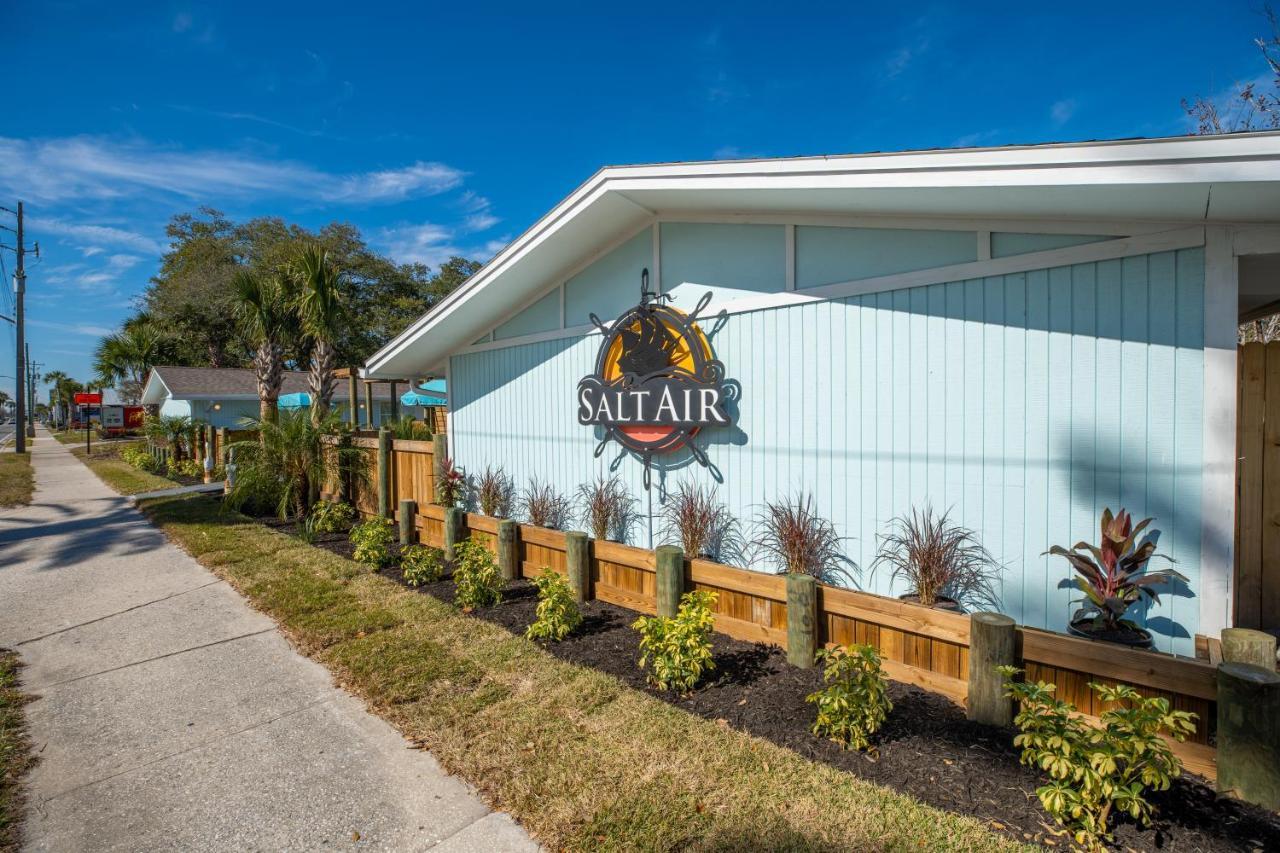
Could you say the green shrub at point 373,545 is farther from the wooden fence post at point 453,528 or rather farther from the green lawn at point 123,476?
the green lawn at point 123,476

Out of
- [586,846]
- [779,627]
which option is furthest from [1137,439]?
[586,846]

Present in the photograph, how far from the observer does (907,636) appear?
135 inches

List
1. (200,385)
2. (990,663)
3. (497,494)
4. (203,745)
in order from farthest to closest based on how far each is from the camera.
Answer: (200,385) → (497,494) → (203,745) → (990,663)

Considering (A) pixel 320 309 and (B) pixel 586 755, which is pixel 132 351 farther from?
(B) pixel 586 755

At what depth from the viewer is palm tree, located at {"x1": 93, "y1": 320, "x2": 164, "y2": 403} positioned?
29828 millimetres

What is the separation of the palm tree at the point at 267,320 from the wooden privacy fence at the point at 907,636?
895 centimetres

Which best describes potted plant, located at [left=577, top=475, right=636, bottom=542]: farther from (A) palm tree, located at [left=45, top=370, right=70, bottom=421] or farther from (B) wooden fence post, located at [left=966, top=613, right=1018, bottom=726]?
(A) palm tree, located at [left=45, top=370, right=70, bottom=421]

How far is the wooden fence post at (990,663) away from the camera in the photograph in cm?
297

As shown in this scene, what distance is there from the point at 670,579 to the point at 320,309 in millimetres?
8524

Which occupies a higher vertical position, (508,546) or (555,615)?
(508,546)

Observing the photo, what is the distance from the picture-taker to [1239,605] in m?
3.62

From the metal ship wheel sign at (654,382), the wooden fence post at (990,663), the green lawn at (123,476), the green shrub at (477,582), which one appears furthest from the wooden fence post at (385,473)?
the green lawn at (123,476)

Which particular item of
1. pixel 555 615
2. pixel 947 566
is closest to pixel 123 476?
pixel 555 615

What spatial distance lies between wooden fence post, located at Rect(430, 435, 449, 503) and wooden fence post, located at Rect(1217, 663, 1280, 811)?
694 cm
